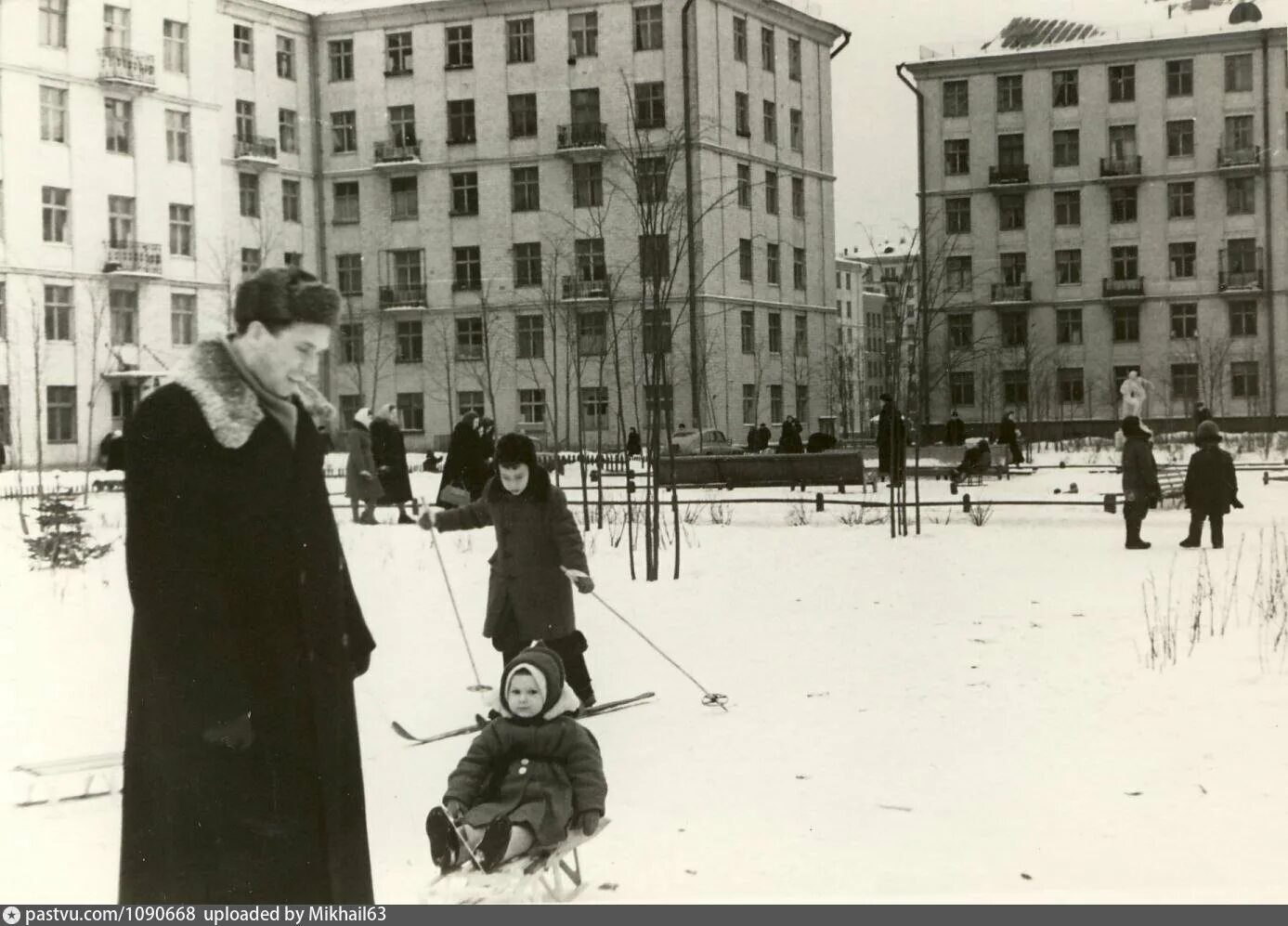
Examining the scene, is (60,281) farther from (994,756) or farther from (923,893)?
(923,893)

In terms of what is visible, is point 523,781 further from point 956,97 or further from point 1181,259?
point 1181,259

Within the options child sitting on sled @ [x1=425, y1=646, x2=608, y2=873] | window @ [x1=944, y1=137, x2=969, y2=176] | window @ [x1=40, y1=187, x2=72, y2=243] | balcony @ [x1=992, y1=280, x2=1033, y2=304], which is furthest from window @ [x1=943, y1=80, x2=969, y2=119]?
balcony @ [x1=992, y1=280, x2=1033, y2=304]

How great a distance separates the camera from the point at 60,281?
13.9 m

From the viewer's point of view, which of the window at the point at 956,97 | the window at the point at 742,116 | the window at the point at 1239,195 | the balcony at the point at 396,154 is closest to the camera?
the window at the point at 956,97

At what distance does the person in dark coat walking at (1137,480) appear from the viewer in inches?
492

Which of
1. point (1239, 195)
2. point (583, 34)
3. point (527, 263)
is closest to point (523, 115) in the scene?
point (583, 34)

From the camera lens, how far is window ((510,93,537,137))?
3719 centimetres

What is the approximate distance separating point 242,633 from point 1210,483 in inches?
436

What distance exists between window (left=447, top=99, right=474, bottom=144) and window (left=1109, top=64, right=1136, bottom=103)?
624 inches

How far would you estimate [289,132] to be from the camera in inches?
916

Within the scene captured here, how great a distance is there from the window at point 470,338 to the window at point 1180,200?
16.7 m

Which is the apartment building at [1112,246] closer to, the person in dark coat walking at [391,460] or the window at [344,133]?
the window at [344,133]

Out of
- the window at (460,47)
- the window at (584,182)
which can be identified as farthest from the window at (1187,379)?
the window at (460,47)

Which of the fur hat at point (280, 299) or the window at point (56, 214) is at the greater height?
the window at point (56, 214)
